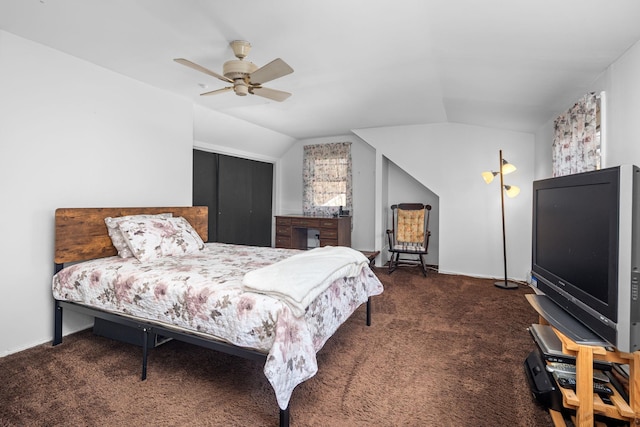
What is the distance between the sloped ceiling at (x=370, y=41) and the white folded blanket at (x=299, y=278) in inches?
62.5

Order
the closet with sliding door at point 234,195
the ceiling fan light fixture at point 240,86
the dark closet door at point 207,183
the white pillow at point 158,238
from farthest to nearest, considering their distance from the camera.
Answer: the closet with sliding door at point 234,195
the dark closet door at point 207,183
the white pillow at point 158,238
the ceiling fan light fixture at point 240,86

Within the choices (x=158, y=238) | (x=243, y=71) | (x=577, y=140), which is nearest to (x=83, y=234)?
(x=158, y=238)

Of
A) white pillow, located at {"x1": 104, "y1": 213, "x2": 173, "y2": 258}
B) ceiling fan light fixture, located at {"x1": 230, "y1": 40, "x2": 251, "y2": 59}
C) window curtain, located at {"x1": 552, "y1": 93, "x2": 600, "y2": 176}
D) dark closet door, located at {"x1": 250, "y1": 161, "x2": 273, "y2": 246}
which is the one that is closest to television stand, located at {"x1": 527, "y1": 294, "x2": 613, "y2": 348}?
window curtain, located at {"x1": 552, "y1": 93, "x2": 600, "y2": 176}

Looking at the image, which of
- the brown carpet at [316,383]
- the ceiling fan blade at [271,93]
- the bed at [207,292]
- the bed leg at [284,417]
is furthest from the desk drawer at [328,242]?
the bed leg at [284,417]

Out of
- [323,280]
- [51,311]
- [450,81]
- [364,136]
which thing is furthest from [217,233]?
[450,81]

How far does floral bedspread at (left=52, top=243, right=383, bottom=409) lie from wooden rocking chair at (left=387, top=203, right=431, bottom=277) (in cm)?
226

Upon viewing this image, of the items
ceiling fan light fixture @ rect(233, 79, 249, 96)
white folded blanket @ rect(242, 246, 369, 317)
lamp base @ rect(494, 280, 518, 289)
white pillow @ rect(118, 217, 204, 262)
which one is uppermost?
ceiling fan light fixture @ rect(233, 79, 249, 96)

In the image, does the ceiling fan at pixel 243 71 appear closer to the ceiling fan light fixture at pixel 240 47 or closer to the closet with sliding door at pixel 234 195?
the ceiling fan light fixture at pixel 240 47

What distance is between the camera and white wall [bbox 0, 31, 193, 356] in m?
2.34

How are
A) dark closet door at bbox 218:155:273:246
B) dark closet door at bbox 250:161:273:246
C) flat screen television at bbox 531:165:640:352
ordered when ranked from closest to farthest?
flat screen television at bbox 531:165:640:352 < dark closet door at bbox 218:155:273:246 < dark closet door at bbox 250:161:273:246

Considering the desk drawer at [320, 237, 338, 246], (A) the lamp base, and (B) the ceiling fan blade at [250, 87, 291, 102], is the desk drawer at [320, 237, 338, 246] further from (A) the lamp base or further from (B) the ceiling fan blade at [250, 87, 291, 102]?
(B) the ceiling fan blade at [250, 87, 291, 102]

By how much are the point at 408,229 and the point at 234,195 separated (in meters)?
2.93

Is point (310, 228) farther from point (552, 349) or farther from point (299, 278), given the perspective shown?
point (552, 349)

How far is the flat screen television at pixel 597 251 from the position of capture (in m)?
1.29
